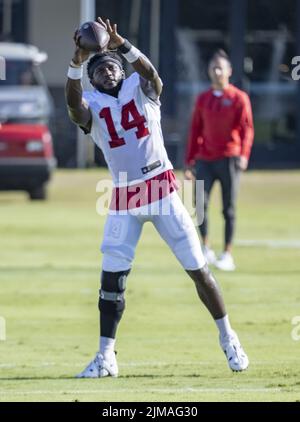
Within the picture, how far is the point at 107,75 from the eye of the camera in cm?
885

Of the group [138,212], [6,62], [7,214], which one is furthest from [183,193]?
[138,212]

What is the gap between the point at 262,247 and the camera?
54.5 feet

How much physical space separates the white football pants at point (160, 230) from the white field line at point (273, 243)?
7.79m

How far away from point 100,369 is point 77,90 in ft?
6.04

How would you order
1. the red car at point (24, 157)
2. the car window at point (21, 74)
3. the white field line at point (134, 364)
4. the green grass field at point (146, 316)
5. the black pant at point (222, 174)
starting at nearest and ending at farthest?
the green grass field at point (146, 316), the white field line at point (134, 364), the black pant at point (222, 174), the red car at point (24, 157), the car window at point (21, 74)

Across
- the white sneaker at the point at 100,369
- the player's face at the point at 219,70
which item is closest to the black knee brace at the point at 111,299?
the white sneaker at the point at 100,369

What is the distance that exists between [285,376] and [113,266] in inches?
52.8

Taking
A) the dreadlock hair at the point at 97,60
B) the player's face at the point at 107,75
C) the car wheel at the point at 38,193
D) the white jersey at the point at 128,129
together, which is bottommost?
Result: the car wheel at the point at 38,193

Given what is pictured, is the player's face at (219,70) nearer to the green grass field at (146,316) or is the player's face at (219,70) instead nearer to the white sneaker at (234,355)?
the green grass field at (146,316)

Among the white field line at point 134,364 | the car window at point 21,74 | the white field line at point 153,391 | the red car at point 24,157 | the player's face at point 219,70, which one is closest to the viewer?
the white field line at point 153,391

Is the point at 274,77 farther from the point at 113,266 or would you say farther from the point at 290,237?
the point at 113,266

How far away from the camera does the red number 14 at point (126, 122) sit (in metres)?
8.86

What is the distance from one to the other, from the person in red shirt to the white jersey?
18.3 ft

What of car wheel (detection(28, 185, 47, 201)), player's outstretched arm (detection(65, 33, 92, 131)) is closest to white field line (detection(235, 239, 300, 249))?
car wheel (detection(28, 185, 47, 201))
